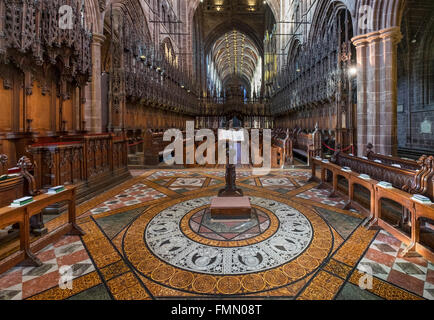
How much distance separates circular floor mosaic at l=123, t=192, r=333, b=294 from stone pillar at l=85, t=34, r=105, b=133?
652cm

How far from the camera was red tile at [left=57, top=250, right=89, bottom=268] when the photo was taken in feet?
8.96

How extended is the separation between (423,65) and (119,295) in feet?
62.1

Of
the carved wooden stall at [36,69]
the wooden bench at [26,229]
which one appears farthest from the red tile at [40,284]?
the carved wooden stall at [36,69]

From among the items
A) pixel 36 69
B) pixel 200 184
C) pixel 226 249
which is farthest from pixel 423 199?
pixel 36 69

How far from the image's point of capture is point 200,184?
22.3 ft

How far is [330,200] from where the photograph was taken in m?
5.15

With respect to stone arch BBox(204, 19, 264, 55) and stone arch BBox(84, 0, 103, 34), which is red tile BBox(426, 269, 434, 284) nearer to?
stone arch BBox(84, 0, 103, 34)

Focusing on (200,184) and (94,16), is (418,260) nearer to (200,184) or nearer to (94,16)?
Result: (200,184)

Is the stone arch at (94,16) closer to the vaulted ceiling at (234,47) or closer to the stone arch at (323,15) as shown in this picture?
the stone arch at (323,15)
